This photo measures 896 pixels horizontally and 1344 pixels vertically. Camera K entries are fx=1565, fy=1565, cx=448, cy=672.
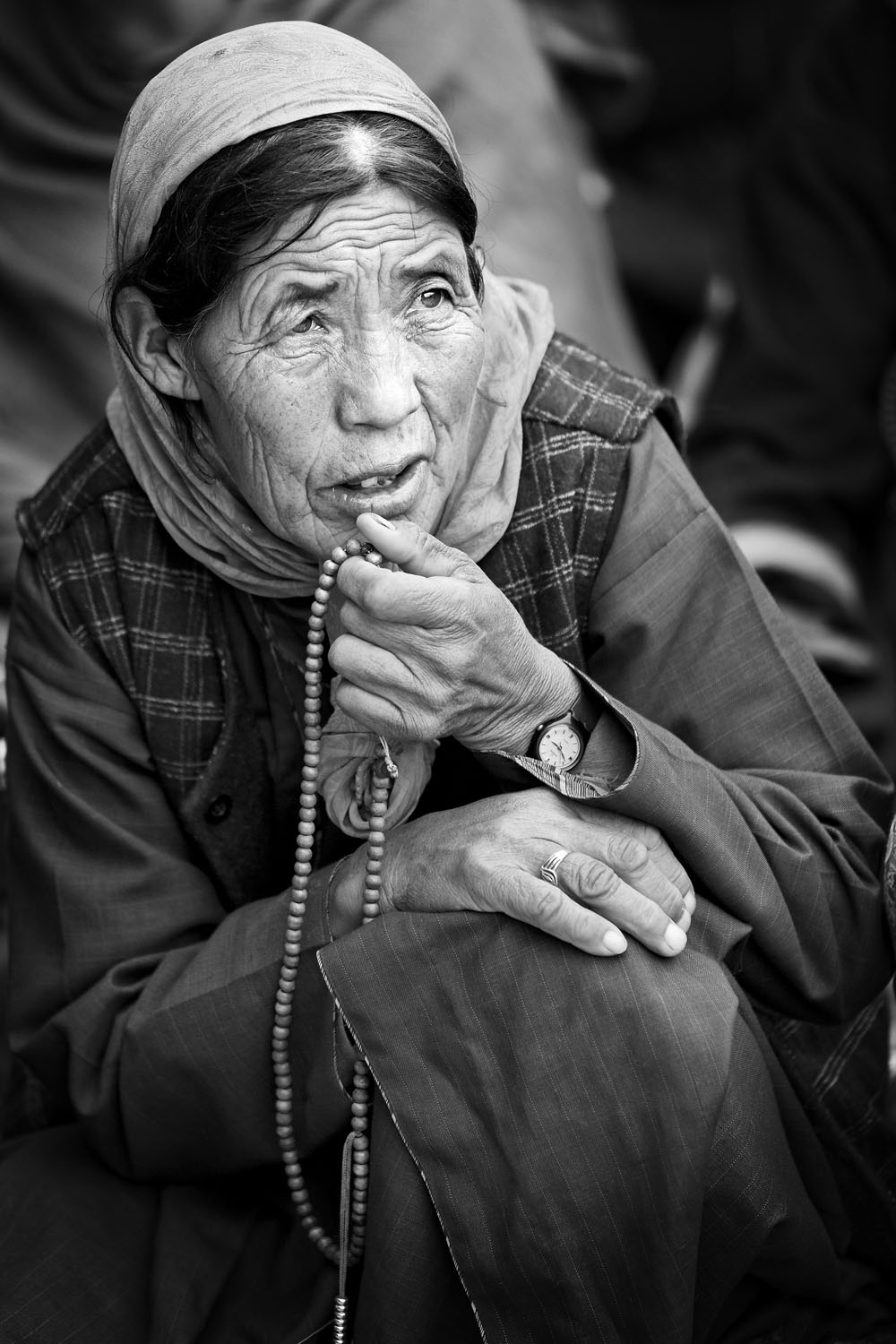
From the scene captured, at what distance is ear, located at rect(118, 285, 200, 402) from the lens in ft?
5.74

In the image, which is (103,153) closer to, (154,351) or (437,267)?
(154,351)

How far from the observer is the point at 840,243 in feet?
11.3

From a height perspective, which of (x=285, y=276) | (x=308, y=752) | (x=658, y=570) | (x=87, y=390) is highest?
(x=285, y=276)

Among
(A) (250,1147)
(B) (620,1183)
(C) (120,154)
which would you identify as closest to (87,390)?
(C) (120,154)

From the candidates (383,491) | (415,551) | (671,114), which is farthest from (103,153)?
(671,114)

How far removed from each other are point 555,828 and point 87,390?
1.92 meters

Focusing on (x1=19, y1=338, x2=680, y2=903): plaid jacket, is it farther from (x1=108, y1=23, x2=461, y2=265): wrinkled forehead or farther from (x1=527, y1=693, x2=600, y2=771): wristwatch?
(x1=108, y1=23, x2=461, y2=265): wrinkled forehead

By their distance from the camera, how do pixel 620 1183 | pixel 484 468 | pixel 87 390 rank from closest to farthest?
pixel 620 1183, pixel 484 468, pixel 87 390

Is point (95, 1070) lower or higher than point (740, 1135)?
lower

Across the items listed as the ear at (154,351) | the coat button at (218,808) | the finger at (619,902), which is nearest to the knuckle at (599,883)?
the finger at (619,902)

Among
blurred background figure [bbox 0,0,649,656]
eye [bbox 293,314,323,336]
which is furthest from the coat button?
blurred background figure [bbox 0,0,649,656]

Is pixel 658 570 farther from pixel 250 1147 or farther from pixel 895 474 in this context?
pixel 895 474

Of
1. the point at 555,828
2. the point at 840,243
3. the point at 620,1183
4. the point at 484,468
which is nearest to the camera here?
the point at 620,1183

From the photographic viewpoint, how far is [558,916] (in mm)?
1576
